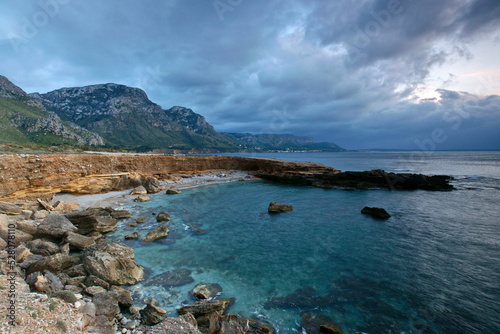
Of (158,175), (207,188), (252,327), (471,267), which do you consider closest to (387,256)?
(471,267)

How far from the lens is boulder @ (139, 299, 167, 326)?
5.85 meters

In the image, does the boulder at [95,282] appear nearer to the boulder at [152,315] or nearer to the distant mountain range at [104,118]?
the boulder at [152,315]

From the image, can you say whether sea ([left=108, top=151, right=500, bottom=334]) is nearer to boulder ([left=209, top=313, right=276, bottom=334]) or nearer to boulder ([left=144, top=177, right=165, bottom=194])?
boulder ([left=209, top=313, right=276, bottom=334])

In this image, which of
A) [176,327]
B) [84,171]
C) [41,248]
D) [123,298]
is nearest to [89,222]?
[41,248]

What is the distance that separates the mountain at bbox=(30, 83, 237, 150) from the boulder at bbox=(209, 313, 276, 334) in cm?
11479

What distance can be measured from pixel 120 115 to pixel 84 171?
132 m

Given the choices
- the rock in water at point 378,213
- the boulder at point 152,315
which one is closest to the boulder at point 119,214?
the boulder at point 152,315

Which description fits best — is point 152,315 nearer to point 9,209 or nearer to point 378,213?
→ point 9,209

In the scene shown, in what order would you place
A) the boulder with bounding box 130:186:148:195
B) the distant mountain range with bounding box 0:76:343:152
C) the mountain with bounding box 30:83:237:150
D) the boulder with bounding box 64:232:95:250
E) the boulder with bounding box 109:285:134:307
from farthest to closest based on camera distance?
the mountain with bounding box 30:83:237:150, the distant mountain range with bounding box 0:76:343:152, the boulder with bounding box 130:186:148:195, the boulder with bounding box 64:232:95:250, the boulder with bounding box 109:285:134:307

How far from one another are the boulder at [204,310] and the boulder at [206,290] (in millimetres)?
597

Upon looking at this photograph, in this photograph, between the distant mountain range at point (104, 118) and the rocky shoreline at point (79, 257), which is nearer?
the rocky shoreline at point (79, 257)

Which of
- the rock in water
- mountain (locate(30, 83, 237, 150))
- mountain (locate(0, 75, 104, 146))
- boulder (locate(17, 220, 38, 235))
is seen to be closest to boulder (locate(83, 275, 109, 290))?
boulder (locate(17, 220, 38, 235))

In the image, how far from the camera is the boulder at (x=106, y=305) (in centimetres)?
578

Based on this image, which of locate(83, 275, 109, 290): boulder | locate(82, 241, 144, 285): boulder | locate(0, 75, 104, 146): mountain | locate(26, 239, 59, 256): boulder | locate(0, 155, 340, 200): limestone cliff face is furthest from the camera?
locate(0, 75, 104, 146): mountain
